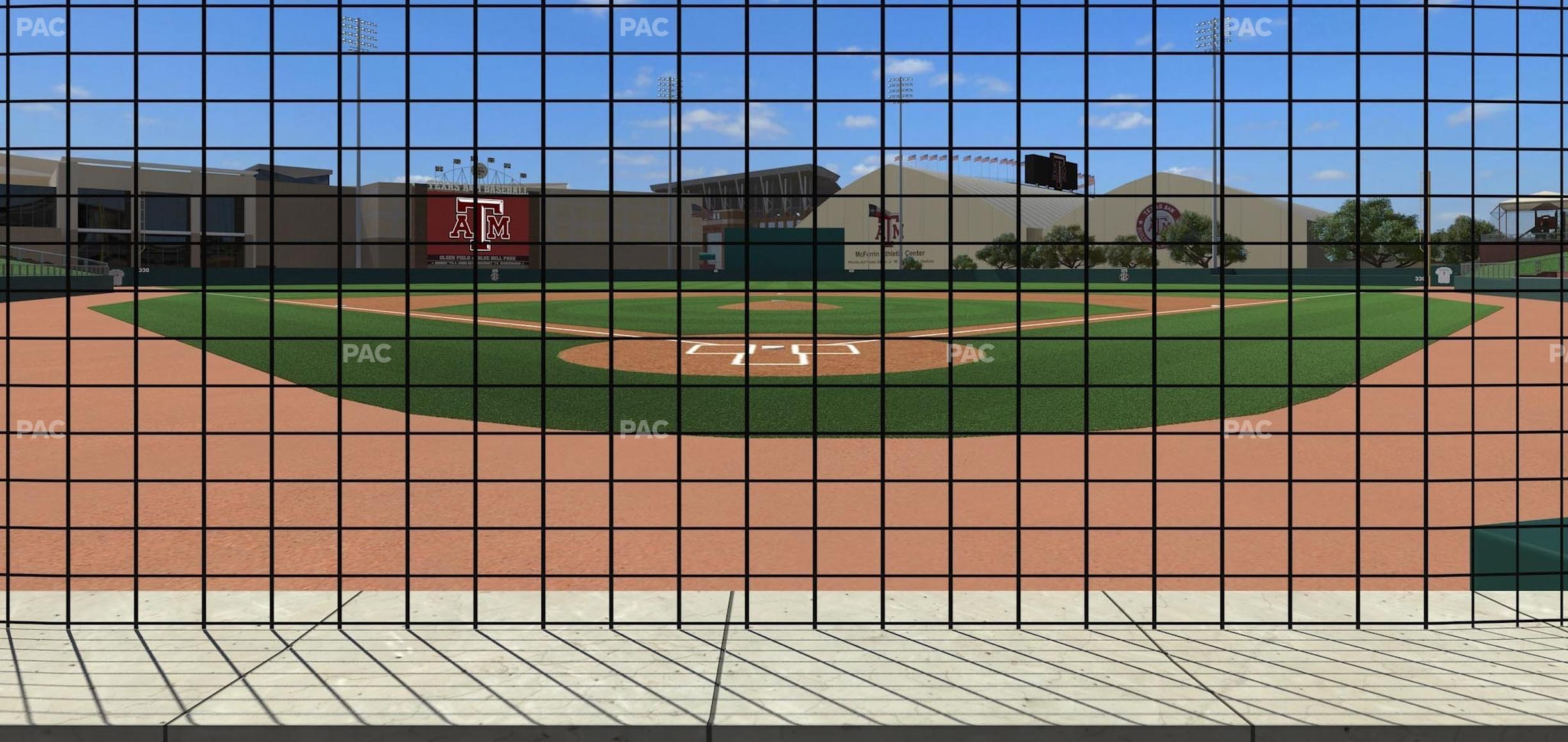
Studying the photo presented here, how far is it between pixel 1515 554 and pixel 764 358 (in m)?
28.9

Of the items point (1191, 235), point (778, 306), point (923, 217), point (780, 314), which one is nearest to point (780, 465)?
point (780, 314)

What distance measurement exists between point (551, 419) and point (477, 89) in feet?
66.6

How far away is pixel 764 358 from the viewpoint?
37.6m

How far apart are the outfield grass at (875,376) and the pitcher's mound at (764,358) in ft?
2.18

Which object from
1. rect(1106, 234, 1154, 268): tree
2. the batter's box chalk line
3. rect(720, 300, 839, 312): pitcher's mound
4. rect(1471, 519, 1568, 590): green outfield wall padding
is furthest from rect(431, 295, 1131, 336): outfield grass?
rect(1471, 519, 1568, 590): green outfield wall padding

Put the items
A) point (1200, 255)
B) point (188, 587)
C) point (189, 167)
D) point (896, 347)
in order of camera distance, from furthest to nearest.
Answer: point (1200, 255) < point (189, 167) < point (896, 347) < point (188, 587)

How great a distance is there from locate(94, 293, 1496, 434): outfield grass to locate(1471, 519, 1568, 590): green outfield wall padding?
6.27m

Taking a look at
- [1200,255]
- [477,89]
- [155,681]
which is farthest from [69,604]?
[1200,255]

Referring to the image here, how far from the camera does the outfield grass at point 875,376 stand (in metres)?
27.7

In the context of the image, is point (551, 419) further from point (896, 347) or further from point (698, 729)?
point (698, 729)

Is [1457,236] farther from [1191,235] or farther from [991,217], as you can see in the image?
[991,217]

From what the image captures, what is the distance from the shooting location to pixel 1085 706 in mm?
7113

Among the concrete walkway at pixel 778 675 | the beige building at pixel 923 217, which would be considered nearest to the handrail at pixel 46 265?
the beige building at pixel 923 217

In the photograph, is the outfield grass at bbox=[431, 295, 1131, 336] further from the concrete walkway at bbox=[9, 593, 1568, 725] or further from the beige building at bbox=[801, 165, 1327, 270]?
the concrete walkway at bbox=[9, 593, 1568, 725]
